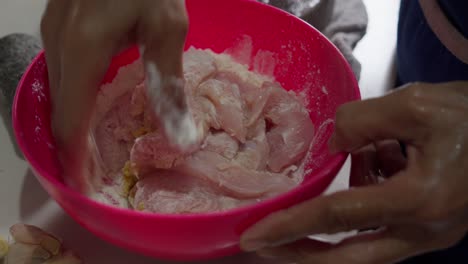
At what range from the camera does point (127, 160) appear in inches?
34.3

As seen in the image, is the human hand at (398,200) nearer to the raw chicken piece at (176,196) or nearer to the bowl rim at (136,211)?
the bowl rim at (136,211)

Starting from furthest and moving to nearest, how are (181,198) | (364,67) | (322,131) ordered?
(364,67)
(322,131)
(181,198)

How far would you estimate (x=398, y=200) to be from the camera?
54 centimetres

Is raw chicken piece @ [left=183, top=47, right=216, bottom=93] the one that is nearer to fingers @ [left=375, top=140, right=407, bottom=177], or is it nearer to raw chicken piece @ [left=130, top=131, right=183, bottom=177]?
raw chicken piece @ [left=130, top=131, right=183, bottom=177]

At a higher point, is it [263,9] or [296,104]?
[263,9]

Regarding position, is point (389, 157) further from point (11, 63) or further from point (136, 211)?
point (11, 63)

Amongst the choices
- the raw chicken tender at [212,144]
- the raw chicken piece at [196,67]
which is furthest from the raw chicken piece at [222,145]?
the raw chicken piece at [196,67]

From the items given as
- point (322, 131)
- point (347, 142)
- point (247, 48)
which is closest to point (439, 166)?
point (347, 142)

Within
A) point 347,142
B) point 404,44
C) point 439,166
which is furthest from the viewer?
point 404,44

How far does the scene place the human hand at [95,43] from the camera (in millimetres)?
575

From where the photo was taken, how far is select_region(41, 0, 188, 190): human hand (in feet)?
1.89

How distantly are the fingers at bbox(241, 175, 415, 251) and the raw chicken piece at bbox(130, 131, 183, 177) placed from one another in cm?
25

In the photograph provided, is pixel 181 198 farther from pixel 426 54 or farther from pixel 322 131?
pixel 426 54

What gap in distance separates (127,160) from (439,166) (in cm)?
53
